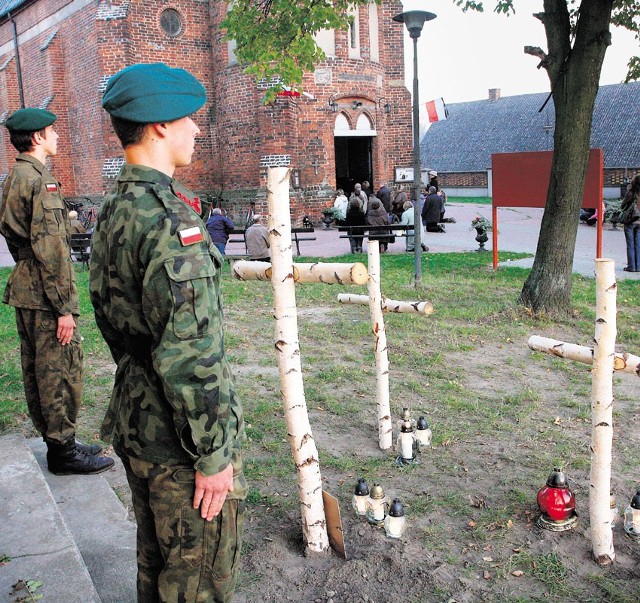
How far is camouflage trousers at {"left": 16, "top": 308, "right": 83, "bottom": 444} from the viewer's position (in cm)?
399

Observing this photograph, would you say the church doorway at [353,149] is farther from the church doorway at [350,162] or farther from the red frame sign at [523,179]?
the red frame sign at [523,179]

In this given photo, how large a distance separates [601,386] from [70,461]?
3086 mm

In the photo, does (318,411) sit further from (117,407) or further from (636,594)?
(117,407)

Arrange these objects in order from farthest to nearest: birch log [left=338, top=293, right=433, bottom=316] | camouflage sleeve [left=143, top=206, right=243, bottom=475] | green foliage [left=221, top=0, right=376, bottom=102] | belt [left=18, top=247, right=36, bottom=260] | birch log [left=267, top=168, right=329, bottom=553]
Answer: green foliage [left=221, top=0, right=376, bottom=102], birch log [left=338, top=293, right=433, bottom=316], belt [left=18, top=247, right=36, bottom=260], birch log [left=267, top=168, right=329, bottom=553], camouflage sleeve [left=143, top=206, right=243, bottom=475]

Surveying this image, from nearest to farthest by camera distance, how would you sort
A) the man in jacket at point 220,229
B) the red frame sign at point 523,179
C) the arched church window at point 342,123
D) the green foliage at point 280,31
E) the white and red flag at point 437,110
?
the green foliage at point 280,31 → the red frame sign at point 523,179 → the man in jacket at point 220,229 → the white and red flag at point 437,110 → the arched church window at point 342,123

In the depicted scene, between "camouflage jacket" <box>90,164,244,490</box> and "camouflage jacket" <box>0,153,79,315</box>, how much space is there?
71.0 inches

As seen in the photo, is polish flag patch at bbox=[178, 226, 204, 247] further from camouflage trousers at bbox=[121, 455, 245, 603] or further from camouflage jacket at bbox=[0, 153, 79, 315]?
camouflage jacket at bbox=[0, 153, 79, 315]

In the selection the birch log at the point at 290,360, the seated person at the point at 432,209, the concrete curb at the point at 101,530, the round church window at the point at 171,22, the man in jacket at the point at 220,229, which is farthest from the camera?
the round church window at the point at 171,22

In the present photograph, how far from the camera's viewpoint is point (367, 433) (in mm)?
5148

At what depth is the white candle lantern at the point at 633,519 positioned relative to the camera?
11.5 ft

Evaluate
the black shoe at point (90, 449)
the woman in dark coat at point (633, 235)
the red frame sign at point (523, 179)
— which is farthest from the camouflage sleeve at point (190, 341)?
the woman in dark coat at point (633, 235)

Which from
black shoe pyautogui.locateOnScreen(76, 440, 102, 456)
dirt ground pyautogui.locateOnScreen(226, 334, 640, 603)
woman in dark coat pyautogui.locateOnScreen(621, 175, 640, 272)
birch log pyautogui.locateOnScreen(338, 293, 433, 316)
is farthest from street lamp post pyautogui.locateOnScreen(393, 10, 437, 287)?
black shoe pyautogui.locateOnScreen(76, 440, 102, 456)

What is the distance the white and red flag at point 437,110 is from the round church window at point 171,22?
405 inches

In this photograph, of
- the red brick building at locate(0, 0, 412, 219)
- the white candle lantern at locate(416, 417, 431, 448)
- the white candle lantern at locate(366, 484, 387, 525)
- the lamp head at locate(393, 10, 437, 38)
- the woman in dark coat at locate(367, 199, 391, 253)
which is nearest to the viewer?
the white candle lantern at locate(366, 484, 387, 525)
